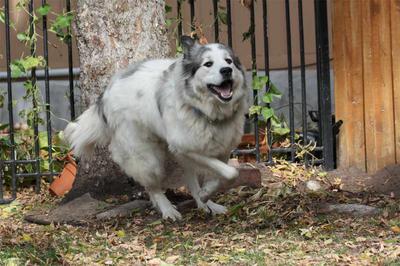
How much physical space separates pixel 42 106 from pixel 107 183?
1.24 meters

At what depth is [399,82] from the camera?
755cm

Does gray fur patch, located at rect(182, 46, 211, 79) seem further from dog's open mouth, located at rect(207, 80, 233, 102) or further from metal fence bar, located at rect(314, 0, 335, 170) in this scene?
metal fence bar, located at rect(314, 0, 335, 170)

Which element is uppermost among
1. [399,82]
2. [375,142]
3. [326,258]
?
[399,82]

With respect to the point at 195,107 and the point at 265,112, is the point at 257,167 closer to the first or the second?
the point at 265,112

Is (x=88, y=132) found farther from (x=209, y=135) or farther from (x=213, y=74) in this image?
(x=213, y=74)

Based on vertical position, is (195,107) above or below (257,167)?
above

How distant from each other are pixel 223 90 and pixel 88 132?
1.44 meters

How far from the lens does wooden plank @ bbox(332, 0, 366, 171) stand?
25.0 feet

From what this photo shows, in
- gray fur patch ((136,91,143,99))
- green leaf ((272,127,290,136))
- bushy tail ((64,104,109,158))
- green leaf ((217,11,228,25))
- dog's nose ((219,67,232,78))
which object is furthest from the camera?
green leaf ((272,127,290,136))

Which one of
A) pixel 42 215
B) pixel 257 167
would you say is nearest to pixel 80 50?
pixel 42 215

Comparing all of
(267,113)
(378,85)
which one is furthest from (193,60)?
(378,85)

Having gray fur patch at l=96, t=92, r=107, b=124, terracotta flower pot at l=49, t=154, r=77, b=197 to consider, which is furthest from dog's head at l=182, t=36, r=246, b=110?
terracotta flower pot at l=49, t=154, r=77, b=197

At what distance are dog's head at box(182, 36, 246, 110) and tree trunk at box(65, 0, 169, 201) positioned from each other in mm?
1016

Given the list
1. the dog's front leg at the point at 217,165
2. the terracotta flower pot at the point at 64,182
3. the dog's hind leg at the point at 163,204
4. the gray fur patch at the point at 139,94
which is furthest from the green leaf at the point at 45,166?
the dog's front leg at the point at 217,165
